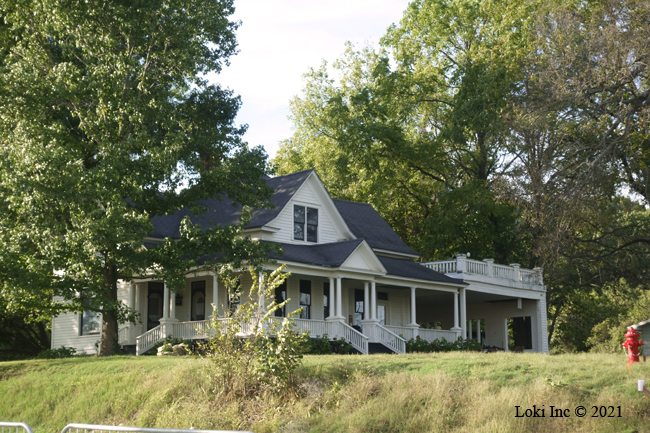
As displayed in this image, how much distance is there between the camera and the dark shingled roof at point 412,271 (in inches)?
1160

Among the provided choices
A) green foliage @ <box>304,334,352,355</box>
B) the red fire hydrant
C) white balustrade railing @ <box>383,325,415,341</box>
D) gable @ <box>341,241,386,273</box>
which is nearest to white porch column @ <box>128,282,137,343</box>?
green foliage @ <box>304,334,352,355</box>

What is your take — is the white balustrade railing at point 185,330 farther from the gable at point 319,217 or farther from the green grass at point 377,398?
→ the green grass at point 377,398

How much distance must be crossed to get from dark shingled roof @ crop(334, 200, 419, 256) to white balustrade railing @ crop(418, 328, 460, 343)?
5362 millimetres

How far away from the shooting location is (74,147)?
2273cm

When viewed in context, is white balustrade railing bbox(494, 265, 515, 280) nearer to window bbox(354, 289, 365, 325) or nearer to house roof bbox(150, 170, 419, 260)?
house roof bbox(150, 170, 419, 260)

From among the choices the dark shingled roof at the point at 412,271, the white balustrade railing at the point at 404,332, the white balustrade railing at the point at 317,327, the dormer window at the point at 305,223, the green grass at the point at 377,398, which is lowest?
the green grass at the point at 377,398

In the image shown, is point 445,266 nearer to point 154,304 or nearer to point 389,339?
point 389,339

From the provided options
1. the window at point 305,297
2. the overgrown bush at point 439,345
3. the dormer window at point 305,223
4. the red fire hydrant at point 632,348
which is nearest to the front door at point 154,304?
the window at point 305,297

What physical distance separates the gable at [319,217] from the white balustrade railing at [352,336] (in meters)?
4.93

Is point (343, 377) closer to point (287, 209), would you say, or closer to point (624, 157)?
point (287, 209)

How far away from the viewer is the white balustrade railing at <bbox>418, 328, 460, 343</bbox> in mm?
29484

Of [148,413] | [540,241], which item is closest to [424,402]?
[148,413]

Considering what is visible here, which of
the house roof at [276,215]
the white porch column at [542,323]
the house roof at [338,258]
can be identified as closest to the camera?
the house roof at [338,258]

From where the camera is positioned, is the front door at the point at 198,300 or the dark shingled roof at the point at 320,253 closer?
the dark shingled roof at the point at 320,253
